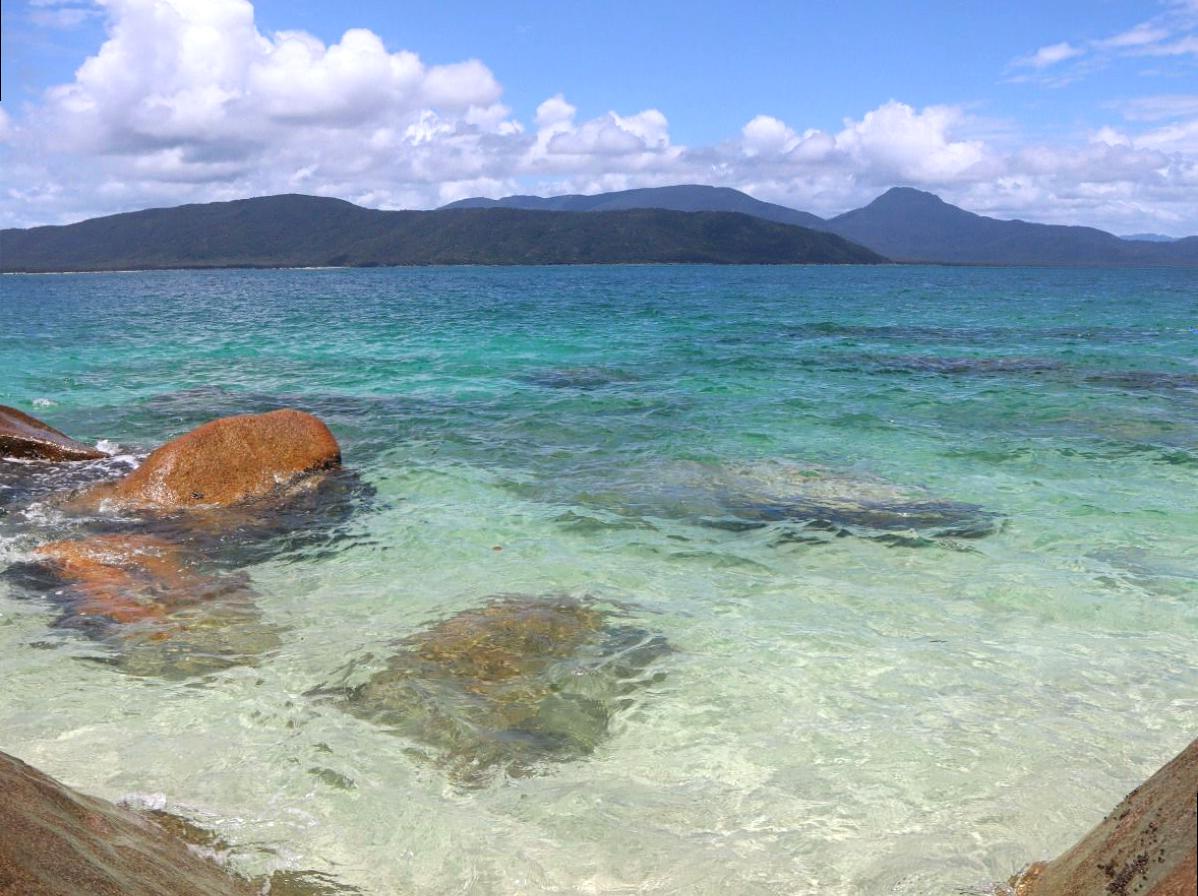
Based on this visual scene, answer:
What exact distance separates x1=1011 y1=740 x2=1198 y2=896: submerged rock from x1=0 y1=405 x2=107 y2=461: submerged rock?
12.5 meters

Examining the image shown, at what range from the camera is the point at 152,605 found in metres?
7.25

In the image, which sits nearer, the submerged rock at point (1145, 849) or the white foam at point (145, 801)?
the submerged rock at point (1145, 849)

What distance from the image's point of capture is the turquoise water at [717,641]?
450 cm

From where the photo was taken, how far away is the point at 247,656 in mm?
6430

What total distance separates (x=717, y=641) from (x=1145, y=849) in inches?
169

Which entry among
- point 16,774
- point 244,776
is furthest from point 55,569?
point 16,774

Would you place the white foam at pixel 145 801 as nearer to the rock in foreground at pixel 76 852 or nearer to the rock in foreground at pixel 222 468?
the rock in foreground at pixel 76 852

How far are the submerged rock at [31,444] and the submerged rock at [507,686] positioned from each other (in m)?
7.88

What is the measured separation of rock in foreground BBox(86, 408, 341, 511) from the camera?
32.8 feet

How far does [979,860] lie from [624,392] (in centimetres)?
1607

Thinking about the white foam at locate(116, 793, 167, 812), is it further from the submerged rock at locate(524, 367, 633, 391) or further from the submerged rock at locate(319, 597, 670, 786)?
the submerged rock at locate(524, 367, 633, 391)

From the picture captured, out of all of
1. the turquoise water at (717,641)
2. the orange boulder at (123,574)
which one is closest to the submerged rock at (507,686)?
the turquoise water at (717,641)

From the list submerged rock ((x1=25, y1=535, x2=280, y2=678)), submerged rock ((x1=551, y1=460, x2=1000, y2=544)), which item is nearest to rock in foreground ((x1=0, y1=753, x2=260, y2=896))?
submerged rock ((x1=25, y1=535, x2=280, y2=678))

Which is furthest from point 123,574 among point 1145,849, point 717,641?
point 1145,849
